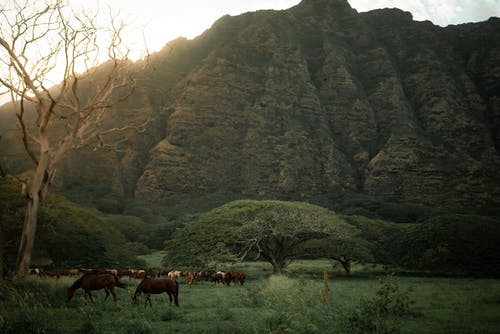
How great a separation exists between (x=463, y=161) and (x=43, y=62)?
15593 centimetres

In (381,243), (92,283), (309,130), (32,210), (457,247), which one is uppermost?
(309,130)

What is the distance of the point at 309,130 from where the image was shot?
16550 cm

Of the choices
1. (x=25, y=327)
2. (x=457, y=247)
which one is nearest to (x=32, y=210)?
(x=25, y=327)

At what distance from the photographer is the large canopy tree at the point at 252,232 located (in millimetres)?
37594

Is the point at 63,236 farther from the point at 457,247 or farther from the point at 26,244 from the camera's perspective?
the point at 457,247

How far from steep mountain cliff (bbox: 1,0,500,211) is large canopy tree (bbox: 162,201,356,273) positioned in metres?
104

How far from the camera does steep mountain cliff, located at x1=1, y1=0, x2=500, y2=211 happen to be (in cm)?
14925

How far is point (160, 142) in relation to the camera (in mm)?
159500

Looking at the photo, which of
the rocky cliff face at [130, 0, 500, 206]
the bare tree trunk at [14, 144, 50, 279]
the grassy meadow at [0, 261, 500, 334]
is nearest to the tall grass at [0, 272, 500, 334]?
the grassy meadow at [0, 261, 500, 334]

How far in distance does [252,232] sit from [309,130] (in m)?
130

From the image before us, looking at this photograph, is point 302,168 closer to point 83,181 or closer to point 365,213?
point 365,213

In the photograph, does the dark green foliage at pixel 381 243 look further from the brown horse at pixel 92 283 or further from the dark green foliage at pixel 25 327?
the dark green foliage at pixel 25 327

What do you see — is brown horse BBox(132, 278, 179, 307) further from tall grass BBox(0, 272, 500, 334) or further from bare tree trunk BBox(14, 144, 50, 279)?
bare tree trunk BBox(14, 144, 50, 279)

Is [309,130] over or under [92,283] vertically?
over
